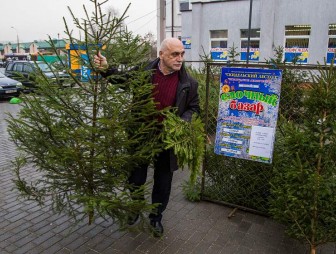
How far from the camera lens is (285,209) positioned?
293cm

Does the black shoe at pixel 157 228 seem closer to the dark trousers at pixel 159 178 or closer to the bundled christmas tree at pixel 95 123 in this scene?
the dark trousers at pixel 159 178

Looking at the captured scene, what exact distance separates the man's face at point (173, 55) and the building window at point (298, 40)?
1705 cm

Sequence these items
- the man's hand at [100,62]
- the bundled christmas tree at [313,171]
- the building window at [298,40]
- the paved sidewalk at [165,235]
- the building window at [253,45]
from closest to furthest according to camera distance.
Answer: the bundled christmas tree at [313,171]
the man's hand at [100,62]
the paved sidewalk at [165,235]
the building window at [298,40]
the building window at [253,45]

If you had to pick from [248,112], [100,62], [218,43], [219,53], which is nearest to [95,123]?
[100,62]

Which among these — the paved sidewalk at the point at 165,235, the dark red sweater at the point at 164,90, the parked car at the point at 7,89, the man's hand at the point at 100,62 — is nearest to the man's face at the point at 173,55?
the dark red sweater at the point at 164,90

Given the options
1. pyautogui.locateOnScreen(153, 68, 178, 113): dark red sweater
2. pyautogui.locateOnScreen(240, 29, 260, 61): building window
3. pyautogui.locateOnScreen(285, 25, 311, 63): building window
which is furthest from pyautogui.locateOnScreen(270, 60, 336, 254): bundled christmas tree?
pyautogui.locateOnScreen(240, 29, 260, 61): building window

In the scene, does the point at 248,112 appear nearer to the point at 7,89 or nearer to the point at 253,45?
the point at 7,89

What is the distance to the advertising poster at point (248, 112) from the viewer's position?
3.48 metres

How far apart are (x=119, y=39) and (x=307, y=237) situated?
254 cm

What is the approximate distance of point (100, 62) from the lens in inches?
115

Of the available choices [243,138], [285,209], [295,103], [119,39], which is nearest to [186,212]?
[243,138]

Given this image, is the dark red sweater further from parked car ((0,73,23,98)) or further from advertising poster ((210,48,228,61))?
advertising poster ((210,48,228,61))

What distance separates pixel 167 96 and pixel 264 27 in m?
18.2

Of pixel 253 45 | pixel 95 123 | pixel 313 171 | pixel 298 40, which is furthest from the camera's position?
pixel 253 45
